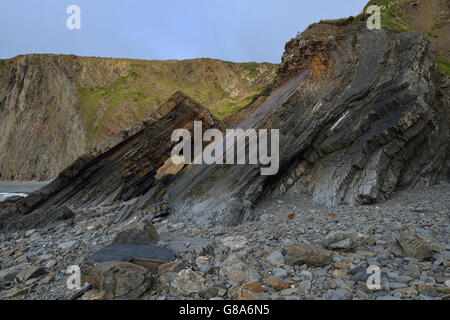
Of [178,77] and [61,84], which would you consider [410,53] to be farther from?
[61,84]

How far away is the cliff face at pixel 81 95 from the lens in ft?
187

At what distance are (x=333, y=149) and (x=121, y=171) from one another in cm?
1154

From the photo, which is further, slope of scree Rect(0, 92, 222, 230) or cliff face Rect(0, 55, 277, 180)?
cliff face Rect(0, 55, 277, 180)

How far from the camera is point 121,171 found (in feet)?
49.8

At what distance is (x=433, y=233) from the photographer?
207 inches

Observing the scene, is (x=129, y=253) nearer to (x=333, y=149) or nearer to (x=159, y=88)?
(x=333, y=149)

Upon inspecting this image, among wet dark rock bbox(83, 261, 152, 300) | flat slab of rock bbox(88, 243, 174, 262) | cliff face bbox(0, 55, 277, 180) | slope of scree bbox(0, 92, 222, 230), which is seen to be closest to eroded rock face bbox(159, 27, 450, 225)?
slope of scree bbox(0, 92, 222, 230)

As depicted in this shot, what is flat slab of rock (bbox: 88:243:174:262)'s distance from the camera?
510 centimetres

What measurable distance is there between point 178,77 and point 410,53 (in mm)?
65063

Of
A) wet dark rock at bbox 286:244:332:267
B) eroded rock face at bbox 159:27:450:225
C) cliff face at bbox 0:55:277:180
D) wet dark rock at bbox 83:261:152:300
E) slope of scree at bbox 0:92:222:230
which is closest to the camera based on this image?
wet dark rock at bbox 83:261:152:300

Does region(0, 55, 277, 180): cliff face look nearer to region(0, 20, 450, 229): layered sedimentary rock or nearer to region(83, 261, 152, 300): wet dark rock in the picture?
region(0, 20, 450, 229): layered sedimentary rock

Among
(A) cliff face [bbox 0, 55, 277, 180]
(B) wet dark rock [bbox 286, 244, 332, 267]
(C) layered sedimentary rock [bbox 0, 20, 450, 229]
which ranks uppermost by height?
(A) cliff face [bbox 0, 55, 277, 180]

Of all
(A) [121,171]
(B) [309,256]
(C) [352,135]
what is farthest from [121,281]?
(A) [121,171]

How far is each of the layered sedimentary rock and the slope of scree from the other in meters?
0.06
